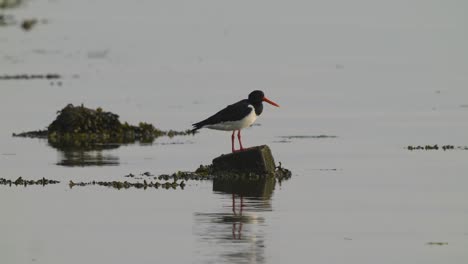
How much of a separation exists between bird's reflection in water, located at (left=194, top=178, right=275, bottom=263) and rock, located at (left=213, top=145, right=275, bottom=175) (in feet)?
0.94

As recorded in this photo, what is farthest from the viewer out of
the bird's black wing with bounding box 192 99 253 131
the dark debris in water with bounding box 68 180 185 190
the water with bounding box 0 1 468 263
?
the bird's black wing with bounding box 192 99 253 131

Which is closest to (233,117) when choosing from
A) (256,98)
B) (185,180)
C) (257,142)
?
(256,98)

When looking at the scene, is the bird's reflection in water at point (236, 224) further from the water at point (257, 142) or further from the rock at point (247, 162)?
the rock at point (247, 162)

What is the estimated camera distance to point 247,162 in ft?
79.3

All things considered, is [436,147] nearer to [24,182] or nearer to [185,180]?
[185,180]

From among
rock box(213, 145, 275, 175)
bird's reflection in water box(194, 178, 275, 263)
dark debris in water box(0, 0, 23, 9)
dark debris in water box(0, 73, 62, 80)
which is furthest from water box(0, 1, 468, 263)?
dark debris in water box(0, 0, 23, 9)

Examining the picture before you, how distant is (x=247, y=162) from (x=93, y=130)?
25.0ft

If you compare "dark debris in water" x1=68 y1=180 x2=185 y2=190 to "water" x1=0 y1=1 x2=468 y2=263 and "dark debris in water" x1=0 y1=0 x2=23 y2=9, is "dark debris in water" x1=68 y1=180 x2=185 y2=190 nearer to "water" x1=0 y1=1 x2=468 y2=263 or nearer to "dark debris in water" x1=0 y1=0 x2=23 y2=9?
"water" x1=0 y1=1 x2=468 y2=263

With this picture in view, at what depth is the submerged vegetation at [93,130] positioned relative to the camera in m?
30.4

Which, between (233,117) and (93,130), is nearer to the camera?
(233,117)

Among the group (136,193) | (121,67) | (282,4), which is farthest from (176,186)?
(282,4)

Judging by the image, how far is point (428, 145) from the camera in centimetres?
2850

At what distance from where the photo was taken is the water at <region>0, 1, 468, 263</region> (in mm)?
18234

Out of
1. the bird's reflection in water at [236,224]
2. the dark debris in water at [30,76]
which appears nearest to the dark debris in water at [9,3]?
the dark debris in water at [30,76]
